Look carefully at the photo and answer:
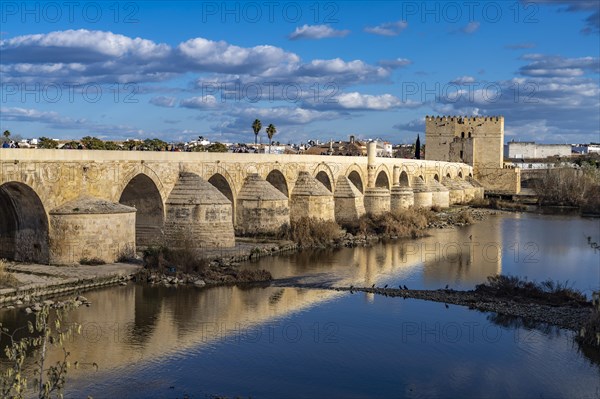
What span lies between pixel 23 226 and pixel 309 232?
10.1 m

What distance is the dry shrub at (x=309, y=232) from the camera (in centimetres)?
2362

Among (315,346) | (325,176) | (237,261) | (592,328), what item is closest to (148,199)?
(237,261)

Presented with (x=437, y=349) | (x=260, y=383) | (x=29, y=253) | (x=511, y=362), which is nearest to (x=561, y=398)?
(x=511, y=362)

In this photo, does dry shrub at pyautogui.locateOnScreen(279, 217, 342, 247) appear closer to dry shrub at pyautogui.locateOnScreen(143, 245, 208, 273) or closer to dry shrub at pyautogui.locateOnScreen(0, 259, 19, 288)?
dry shrub at pyautogui.locateOnScreen(143, 245, 208, 273)

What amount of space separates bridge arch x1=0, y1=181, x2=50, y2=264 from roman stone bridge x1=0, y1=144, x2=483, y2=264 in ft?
0.08

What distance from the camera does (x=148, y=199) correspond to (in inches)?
799

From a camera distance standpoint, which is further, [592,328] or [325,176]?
[325,176]

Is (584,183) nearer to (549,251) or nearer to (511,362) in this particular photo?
(549,251)

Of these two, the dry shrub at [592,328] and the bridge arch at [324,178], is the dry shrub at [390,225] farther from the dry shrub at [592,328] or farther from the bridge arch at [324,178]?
the dry shrub at [592,328]

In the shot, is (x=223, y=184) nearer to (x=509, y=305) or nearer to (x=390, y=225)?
(x=390, y=225)

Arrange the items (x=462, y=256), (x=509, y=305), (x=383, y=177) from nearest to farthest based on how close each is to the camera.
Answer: (x=509, y=305) → (x=462, y=256) → (x=383, y=177)

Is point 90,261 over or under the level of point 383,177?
under

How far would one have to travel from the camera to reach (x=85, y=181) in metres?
17.2

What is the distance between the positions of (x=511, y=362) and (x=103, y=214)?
1005 centimetres
